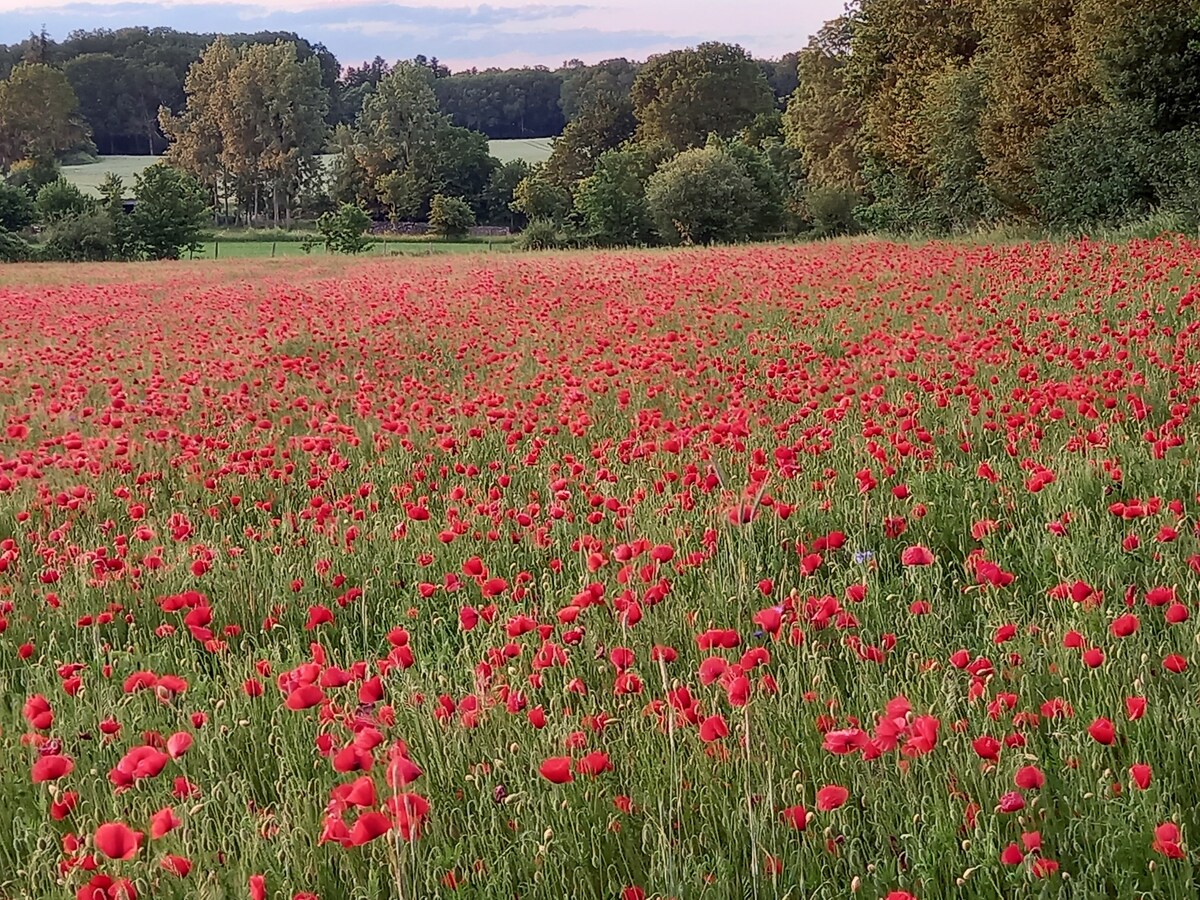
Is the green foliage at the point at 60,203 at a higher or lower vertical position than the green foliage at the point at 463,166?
lower

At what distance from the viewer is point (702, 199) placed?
44656mm

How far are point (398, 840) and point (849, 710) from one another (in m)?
1.34

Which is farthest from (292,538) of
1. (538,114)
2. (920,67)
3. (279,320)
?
(538,114)

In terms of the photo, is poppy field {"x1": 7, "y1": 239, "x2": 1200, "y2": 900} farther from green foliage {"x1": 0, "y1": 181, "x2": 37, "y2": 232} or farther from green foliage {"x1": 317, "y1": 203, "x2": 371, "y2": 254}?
green foliage {"x1": 0, "y1": 181, "x2": 37, "y2": 232}

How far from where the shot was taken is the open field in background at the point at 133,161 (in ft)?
266

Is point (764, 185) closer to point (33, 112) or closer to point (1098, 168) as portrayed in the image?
point (1098, 168)

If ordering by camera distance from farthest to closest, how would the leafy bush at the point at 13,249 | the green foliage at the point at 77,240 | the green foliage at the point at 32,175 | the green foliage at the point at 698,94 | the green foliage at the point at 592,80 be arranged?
the green foliage at the point at 592,80
the green foliage at the point at 698,94
the green foliage at the point at 32,175
the green foliage at the point at 77,240
the leafy bush at the point at 13,249

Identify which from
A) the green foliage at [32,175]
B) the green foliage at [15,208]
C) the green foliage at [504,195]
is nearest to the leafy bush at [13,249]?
the green foliage at [15,208]

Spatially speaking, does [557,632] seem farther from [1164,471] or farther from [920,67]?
[920,67]

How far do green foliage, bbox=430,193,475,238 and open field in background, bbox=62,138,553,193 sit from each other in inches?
625

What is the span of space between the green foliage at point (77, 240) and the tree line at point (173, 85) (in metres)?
52.4

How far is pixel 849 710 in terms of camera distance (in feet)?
8.72

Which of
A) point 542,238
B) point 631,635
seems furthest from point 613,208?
point 631,635

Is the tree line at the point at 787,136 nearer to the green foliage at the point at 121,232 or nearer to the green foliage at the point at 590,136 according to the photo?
the green foliage at the point at 590,136
